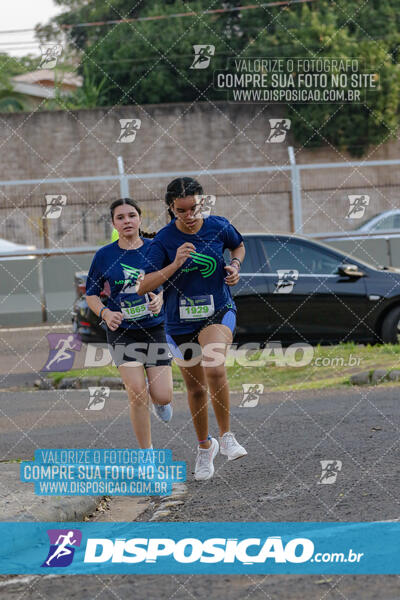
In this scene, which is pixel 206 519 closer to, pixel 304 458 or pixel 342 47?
pixel 304 458

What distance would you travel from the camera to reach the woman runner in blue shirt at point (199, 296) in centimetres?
709

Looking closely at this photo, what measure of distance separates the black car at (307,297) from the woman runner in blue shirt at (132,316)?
20.5 feet

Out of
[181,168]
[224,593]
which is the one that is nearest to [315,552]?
[224,593]

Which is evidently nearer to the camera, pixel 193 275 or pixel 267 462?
pixel 193 275

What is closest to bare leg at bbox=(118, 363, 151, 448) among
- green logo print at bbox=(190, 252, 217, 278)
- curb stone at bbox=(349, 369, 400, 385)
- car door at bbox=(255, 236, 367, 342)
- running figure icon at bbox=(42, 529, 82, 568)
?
green logo print at bbox=(190, 252, 217, 278)

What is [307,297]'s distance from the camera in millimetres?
13820

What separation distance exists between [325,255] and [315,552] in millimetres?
9191

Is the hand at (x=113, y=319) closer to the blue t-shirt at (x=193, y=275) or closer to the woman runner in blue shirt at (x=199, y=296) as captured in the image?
the woman runner in blue shirt at (x=199, y=296)

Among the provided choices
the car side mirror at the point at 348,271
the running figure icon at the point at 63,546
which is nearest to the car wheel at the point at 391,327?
the car side mirror at the point at 348,271

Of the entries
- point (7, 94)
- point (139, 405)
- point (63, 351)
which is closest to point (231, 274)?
point (139, 405)

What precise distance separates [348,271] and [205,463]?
23.0ft

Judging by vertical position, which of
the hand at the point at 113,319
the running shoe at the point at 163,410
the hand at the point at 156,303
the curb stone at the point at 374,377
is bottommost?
the curb stone at the point at 374,377

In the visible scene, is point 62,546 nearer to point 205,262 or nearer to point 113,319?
point 113,319

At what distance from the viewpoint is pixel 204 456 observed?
7.37 m
